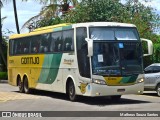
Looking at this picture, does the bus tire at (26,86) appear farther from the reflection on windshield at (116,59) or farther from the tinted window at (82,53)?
the reflection on windshield at (116,59)

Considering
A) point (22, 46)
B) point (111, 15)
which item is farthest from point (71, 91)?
point (111, 15)

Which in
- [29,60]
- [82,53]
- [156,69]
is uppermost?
[82,53]

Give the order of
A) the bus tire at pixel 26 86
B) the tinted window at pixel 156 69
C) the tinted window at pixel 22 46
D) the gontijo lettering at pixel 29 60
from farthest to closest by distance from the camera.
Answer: the bus tire at pixel 26 86
the tinted window at pixel 22 46
the gontijo lettering at pixel 29 60
the tinted window at pixel 156 69

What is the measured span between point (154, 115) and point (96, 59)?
4697mm

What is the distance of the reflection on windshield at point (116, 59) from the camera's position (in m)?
17.9

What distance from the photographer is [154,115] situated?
45.4ft

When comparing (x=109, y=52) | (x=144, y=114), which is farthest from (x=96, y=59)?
(x=144, y=114)

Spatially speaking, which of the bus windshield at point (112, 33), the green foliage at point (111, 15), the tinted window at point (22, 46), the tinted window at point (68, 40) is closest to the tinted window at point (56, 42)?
the tinted window at point (68, 40)

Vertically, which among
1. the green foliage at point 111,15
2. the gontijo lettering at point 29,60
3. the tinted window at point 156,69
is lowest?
the tinted window at point 156,69

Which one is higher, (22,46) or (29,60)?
(22,46)

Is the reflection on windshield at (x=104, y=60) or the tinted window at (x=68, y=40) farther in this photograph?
the tinted window at (x=68, y=40)

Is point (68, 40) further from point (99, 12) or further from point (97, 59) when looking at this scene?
point (99, 12)

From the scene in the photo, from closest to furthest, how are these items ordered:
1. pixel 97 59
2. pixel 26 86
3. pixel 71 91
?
pixel 97 59 < pixel 71 91 < pixel 26 86

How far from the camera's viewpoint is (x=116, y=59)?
18062 mm
